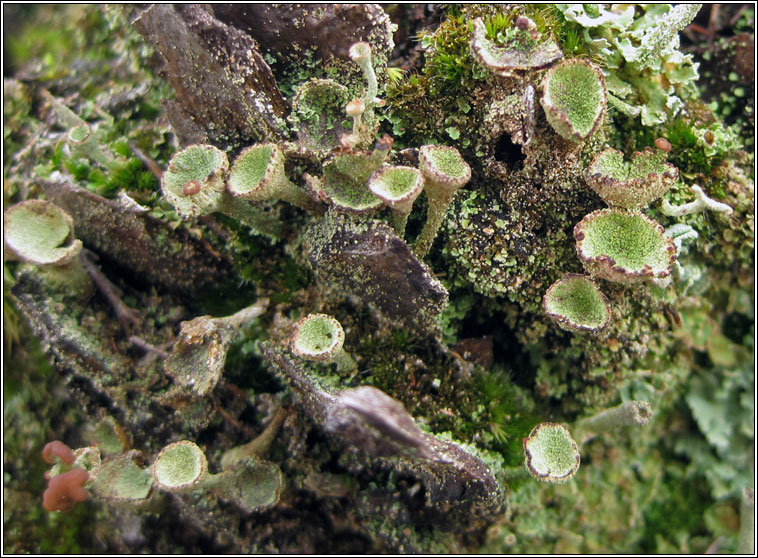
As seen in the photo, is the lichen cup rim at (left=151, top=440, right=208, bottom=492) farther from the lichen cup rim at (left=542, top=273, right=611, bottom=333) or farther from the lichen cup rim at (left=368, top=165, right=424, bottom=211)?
the lichen cup rim at (left=542, top=273, right=611, bottom=333)

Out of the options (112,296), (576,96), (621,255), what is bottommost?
(112,296)

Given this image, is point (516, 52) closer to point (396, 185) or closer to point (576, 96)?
point (576, 96)

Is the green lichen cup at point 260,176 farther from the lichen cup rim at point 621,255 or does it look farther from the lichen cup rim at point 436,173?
the lichen cup rim at point 621,255

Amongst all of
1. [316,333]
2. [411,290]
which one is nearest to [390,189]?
[411,290]

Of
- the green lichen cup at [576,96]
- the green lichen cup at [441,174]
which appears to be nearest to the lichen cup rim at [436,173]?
the green lichen cup at [441,174]

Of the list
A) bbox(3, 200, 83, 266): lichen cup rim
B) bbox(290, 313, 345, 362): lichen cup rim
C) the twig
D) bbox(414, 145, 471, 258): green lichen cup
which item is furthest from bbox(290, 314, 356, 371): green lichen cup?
bbox(3, 200, 83, 266): lichen cup rim

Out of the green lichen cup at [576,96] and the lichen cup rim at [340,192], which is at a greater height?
the green lichen cup at [576,96]
